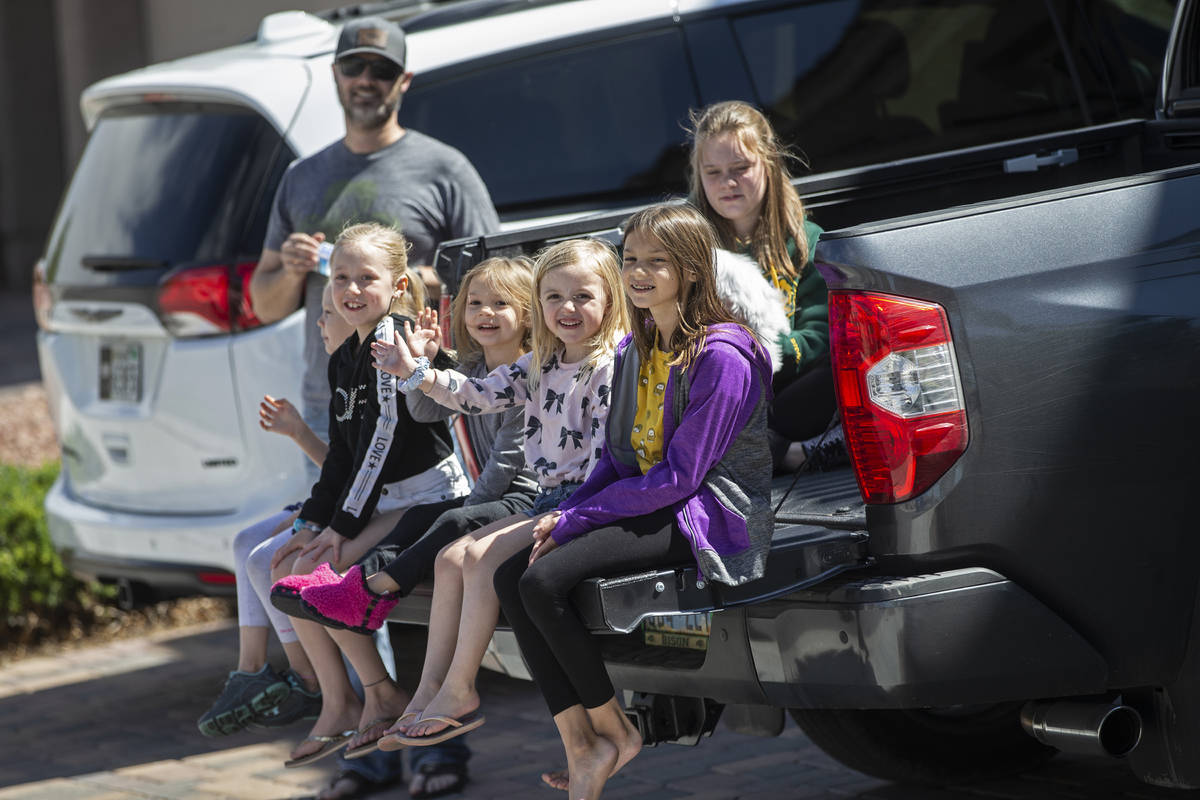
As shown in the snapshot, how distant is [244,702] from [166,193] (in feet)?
6.83

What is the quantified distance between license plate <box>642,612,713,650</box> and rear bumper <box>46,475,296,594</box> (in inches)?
86.2

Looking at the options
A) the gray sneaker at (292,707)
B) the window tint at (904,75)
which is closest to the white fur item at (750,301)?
the gray sneaker at (292,707)

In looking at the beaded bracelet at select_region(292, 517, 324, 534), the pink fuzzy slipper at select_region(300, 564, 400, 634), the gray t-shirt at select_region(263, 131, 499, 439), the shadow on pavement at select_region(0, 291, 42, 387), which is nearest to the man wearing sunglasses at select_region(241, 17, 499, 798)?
the gray t-shirt at select_region(263, 131, 499, 439)

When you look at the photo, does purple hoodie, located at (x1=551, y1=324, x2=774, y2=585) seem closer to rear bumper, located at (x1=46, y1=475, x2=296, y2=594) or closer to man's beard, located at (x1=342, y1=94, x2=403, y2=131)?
man's beard, located at (x1=342, y1=94, x2=403, y2=131)

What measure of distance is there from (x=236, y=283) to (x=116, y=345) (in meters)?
0.65

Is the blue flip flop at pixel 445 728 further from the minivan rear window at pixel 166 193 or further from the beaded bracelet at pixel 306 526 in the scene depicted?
the minivan rear window at pixel 166 193

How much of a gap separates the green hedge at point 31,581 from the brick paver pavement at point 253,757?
0.91 ft

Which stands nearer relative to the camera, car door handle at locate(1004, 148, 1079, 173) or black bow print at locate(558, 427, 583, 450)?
black bow print at locate(558, 427, 583, 450)

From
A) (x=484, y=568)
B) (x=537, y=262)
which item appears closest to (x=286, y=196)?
(x=537, y=262)

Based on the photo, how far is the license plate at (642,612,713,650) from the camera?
10.6 ft

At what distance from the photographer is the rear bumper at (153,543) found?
531 centimetres

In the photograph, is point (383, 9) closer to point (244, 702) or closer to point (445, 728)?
point (244, 702)

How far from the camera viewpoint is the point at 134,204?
565 cm

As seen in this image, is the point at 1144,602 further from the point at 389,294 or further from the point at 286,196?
the point at 286,196
